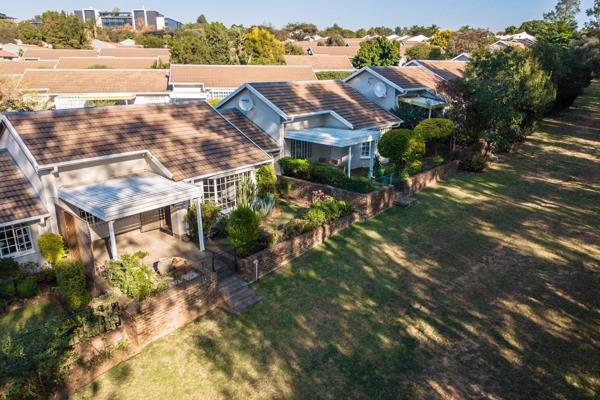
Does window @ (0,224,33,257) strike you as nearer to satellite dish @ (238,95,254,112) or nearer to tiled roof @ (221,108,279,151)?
tiled roof @ (221,108,279,151)

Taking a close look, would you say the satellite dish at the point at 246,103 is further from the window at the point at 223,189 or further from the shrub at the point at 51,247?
the shrub at the point at 51,247

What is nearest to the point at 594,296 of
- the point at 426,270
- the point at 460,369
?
the point at 426,270

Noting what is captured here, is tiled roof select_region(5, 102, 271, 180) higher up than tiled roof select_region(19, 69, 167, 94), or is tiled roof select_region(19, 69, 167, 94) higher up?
tiled roof select_region(19, 69, 167, 94)

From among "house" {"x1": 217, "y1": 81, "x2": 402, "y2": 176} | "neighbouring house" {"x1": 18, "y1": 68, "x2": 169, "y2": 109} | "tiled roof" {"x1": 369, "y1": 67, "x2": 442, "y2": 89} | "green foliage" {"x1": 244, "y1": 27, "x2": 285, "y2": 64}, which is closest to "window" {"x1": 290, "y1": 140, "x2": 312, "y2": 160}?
"house" {"x1": 217, "y1": 81, "x2": 402, "y2": 176}

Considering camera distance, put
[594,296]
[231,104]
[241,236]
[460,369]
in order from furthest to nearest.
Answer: [231,104]
[241,236]
[594,296]
[460,369]

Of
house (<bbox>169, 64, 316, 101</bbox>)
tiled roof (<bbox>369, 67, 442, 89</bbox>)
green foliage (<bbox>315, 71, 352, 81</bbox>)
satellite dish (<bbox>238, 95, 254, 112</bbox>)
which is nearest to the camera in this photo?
satellite dish (<bbox>238, 95, 254, 112</bbox>)

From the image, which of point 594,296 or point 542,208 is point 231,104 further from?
point 594,296

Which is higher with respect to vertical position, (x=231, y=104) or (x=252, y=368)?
(x=231, y=104)

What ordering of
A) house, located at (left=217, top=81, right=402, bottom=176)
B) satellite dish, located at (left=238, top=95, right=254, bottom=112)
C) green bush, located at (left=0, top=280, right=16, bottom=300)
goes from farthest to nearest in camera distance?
satellite dish, located at (left=238, top=95, right=254, bottom=112) → house, located at (left=217, top=81, right=402, bottom=176) → green bush, located at (left=0, top=280, right=16, bottom=300)
